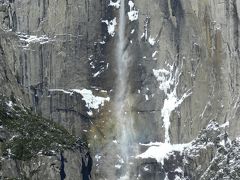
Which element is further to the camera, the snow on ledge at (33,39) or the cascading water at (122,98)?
the cascading water at (122,98)

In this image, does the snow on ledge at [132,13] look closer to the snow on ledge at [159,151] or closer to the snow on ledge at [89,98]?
the snow on ledge at [89,98]

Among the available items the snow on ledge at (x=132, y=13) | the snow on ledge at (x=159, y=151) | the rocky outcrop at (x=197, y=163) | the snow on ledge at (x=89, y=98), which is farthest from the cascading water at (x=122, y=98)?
the rocky outcrop at (x=197, y=163)

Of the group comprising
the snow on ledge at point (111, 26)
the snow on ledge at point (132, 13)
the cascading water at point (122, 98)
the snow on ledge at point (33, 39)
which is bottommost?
the cascading water at point (122, 98)

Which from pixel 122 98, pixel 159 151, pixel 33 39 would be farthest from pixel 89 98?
pixel 159 151

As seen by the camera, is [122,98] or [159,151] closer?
[159,151]

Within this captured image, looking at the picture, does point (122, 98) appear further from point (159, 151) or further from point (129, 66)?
point (159, 151)

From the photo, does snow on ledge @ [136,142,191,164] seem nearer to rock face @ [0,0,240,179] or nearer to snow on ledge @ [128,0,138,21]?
rock face @ [0,0,240,179]

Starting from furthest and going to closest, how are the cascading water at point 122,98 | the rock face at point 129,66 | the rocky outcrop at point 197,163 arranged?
the cascading water at point 122,98
the rocky outcrop at point 197,163
the rock face at point 129,66
